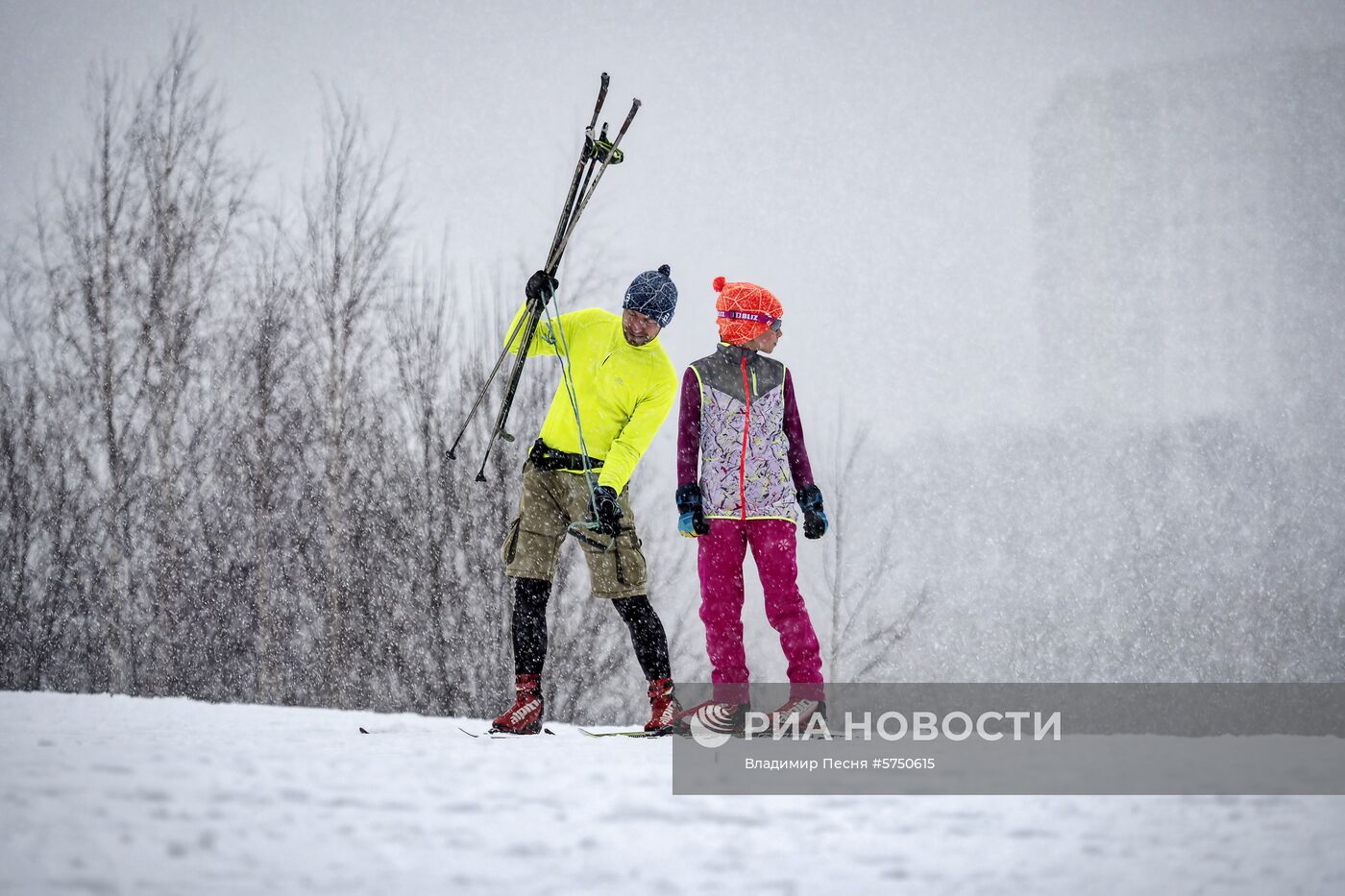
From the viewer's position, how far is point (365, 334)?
8.70 metres

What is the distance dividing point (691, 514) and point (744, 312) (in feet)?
2.69

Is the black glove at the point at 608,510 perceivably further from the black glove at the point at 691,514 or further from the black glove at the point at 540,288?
the black glove at the point at 540,288

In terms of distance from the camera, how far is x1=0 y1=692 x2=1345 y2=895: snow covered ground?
1.48 metres

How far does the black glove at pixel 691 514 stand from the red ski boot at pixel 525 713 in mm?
749

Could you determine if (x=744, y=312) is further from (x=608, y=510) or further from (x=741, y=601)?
(x=741, y=601)

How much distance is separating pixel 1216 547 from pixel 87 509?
170ft

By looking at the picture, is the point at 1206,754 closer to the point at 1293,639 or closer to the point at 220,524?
the point at 220,524


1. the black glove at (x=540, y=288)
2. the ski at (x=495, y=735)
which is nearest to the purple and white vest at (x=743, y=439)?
the black glove at (x=540, y=288)

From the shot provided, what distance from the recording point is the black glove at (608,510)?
11.1 feet

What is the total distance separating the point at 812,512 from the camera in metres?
3.56

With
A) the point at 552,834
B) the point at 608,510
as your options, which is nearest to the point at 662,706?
the point at 608,510

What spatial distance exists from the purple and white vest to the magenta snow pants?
0.08 m

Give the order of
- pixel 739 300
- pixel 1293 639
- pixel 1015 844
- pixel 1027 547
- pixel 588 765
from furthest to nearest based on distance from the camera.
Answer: pixel 1027 547 < pixel 1293 639 < pixel 739 300 < pixel 588 765 < pixel 1015 844

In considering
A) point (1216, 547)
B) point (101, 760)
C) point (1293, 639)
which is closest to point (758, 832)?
point (101, 760)
